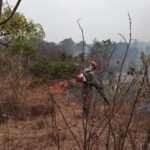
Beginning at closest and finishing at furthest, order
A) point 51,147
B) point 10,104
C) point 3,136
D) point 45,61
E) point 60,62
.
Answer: point 51,147 → point 3,136 → point 10,104 → point 45,61 → point 60,62

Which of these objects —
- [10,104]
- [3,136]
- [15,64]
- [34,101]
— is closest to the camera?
[3,136]

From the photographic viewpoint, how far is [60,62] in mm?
18156

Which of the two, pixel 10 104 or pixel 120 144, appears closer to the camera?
pixel 120 144

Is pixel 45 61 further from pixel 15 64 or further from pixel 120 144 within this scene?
pixel 120 144

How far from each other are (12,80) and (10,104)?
1.10 m

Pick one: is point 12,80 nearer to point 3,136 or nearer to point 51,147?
point 3,136

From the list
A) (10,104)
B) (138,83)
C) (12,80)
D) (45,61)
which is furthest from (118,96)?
(45,61)

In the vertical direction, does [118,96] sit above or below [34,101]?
above

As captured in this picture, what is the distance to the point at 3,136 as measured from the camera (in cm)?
683

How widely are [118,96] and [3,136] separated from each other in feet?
14.3

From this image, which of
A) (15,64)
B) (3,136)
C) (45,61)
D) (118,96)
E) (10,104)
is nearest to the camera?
(118,96)

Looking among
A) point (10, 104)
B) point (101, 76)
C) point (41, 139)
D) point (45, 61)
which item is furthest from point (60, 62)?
point (101, 76)

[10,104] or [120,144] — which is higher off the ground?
[120,144]

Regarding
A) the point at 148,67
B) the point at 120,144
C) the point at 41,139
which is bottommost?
the point at 41,139
